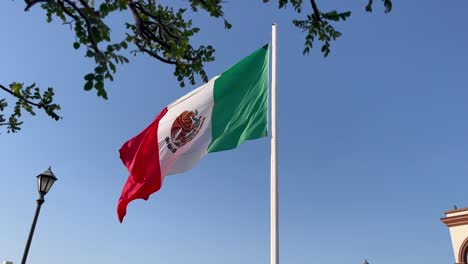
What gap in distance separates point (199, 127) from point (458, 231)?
36.4 ft

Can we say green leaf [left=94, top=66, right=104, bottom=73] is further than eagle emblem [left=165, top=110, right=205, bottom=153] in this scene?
No

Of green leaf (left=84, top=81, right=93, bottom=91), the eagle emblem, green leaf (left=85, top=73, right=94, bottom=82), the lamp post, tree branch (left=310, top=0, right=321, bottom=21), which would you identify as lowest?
green leaf (left=84, top=81, right=93, bottom=91)

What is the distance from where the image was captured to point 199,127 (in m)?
9.20

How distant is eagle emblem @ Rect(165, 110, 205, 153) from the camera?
9.16m

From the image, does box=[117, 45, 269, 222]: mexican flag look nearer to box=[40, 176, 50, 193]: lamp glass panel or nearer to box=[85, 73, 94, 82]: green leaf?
box=[40, 176, 50, 193]: lamp glass panel

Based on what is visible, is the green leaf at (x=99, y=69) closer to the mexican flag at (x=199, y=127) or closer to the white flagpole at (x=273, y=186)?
the white flagpole at (x=273, y=186)

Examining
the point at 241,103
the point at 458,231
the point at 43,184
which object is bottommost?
the point at 43,184

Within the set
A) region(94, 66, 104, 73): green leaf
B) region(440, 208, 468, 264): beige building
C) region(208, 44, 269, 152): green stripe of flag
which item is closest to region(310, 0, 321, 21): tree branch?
region(94, 66, 104, 73): green leaf

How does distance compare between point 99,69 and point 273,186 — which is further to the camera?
point 273,186

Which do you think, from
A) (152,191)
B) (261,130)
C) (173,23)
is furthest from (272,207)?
(173,23)

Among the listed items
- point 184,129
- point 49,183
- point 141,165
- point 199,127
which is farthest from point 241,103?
point 49,183

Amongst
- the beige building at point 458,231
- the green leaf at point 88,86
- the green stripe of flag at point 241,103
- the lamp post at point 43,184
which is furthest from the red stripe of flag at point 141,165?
the beige building at point 458,231

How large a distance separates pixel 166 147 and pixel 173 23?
4.59 m

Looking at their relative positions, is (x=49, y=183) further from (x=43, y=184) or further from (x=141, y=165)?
(x=141, y=165)
